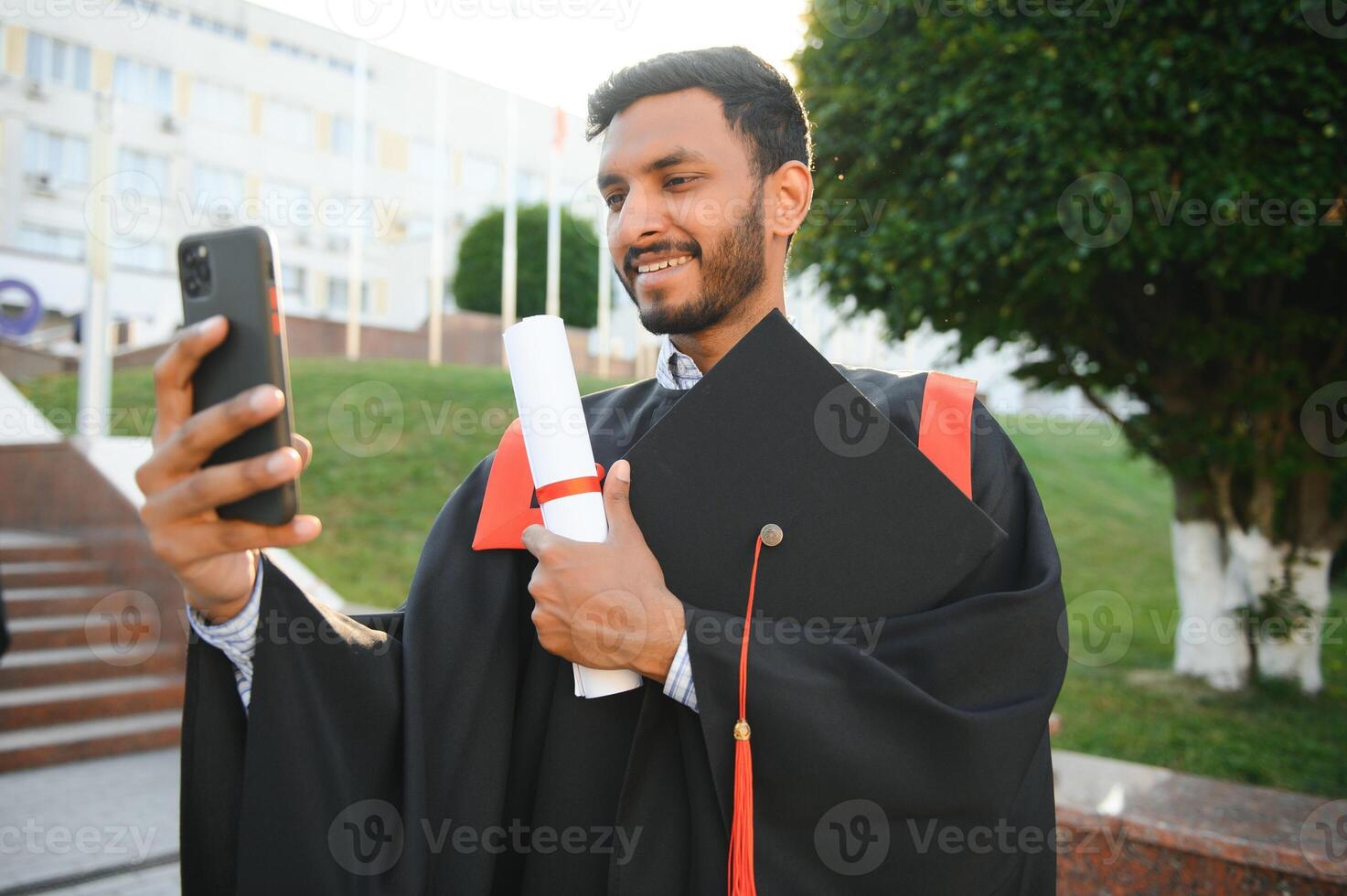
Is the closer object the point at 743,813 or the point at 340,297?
the point at 743,813

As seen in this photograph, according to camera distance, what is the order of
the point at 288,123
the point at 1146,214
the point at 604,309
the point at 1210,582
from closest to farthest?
1. the point at 1146,214
2. the point at 1210,582
3. the point at 604,309
4. the point at 288,123

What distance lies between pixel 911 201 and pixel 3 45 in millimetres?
29727

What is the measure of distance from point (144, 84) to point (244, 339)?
32963 millimetres

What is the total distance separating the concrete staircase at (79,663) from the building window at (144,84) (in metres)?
26.0

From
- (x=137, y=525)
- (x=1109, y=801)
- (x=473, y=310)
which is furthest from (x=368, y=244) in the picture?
(x=1109, y=801)

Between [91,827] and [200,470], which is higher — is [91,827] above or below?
below

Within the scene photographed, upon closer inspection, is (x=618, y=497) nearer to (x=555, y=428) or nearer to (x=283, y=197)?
(x=555, y=428)

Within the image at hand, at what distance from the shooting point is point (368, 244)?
3209cm

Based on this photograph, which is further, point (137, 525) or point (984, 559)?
point (137, 525)

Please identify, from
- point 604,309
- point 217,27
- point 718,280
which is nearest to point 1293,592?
point 718,280

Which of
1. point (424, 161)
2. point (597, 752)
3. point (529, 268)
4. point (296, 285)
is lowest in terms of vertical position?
point (597, 752)

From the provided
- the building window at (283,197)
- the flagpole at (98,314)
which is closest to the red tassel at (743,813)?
the flagpole at (98,314)

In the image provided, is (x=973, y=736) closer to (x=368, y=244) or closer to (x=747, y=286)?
(x=747, y=286)

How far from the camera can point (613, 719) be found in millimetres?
1857
